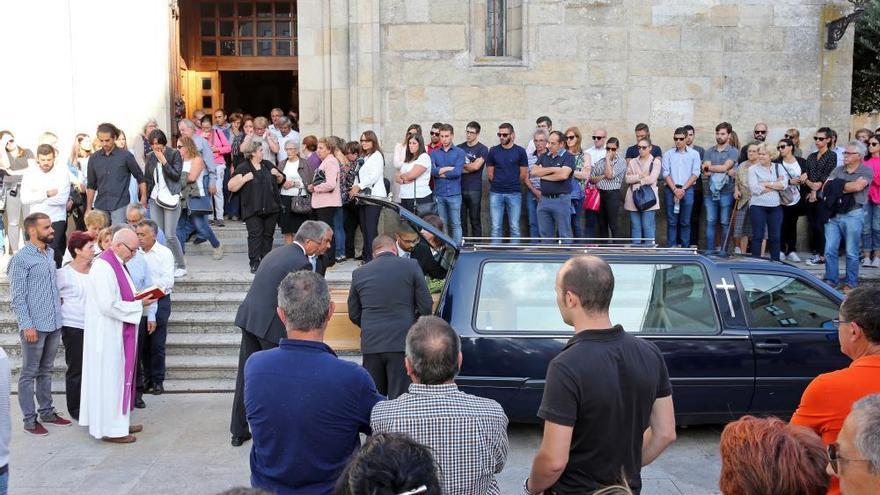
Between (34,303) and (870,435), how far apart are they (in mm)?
6623

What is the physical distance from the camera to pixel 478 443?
3342mm

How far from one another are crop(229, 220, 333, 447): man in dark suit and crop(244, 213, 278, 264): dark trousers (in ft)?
12.4

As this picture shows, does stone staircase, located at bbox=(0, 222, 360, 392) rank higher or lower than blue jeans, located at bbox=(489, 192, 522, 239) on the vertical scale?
lower

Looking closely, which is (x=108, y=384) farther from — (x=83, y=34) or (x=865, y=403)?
(x=83, y=34)

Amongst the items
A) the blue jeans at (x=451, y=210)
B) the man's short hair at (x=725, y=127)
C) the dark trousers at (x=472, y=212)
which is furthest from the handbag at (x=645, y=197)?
the blue jeans at (x=451, y=210)

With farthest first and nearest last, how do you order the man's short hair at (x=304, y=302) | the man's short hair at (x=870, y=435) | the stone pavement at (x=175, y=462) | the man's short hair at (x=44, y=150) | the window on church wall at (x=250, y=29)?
the window on church wall at (x=250, y=29)
the man's short hair at (x=44, y=150)
the stone pavement at (x=175, y=462)
the man's short hair at (x=304, y=302)
the man's short hair at (x=870, y=435)

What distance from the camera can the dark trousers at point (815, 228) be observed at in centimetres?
1166

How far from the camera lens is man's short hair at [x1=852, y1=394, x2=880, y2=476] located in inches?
95.1

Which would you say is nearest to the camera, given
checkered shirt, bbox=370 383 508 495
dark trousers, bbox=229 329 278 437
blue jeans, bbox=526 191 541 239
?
checkered shirt, bbox=370 383 508 495

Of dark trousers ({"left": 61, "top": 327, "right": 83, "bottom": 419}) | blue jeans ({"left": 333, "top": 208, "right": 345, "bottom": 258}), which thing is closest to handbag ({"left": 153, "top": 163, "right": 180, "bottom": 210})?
blue jeans ({"left": 333, "top": 208, "right": 345, "bottom": 258})

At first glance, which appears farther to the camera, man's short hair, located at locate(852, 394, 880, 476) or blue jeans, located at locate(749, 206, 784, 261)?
blue jeans, located at locate(749, 206, 784, 261)

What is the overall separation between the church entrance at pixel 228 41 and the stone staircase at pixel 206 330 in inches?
208

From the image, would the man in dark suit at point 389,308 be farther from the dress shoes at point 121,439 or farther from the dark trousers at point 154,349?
the dark trousers at point 154,349

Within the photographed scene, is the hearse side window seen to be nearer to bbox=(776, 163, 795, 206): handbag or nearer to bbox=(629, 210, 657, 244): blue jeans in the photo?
bbox=(629, 210, 657, 244): blue jeans
